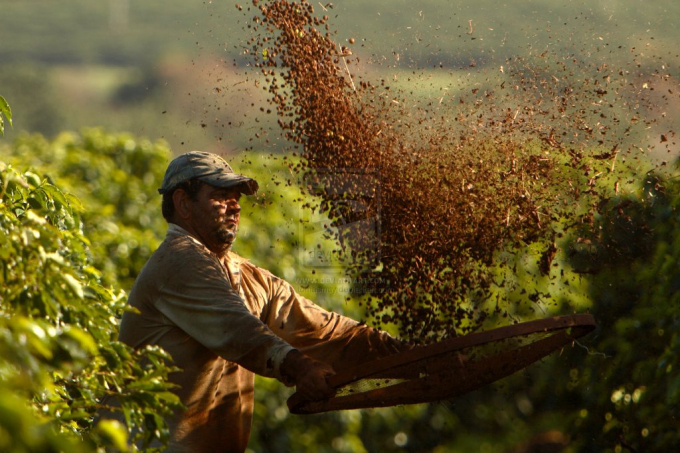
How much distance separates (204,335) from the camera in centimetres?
316

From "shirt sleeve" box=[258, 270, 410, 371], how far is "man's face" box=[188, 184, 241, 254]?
0.37 meters

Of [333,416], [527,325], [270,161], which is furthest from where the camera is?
[270,161]

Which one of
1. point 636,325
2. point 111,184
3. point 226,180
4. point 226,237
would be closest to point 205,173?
point 226,180

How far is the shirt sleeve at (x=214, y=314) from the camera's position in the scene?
309cm

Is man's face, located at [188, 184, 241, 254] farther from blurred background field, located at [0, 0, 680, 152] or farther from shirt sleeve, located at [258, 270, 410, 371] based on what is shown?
blurred background field, located at [0, 0, 680, 152]

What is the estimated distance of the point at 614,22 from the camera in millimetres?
4566

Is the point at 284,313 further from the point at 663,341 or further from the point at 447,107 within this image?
the point at 663,341

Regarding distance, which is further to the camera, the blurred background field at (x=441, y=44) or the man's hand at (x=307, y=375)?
the blurred background field at (x=441, y=44)

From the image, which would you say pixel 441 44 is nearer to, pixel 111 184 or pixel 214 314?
pixel 214 314

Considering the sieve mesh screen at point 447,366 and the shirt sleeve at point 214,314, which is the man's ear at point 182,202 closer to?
the shirt sleeve at point 214,314

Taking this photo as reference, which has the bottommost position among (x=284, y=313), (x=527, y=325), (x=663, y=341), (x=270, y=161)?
(x=270, y=161)

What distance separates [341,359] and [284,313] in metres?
0.29

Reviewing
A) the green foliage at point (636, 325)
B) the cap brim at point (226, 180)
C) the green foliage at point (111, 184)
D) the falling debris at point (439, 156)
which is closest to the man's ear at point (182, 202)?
the cap brim at point (226, 180)

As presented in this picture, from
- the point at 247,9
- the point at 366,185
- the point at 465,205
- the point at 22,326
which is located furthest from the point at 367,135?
the point at 22,326
